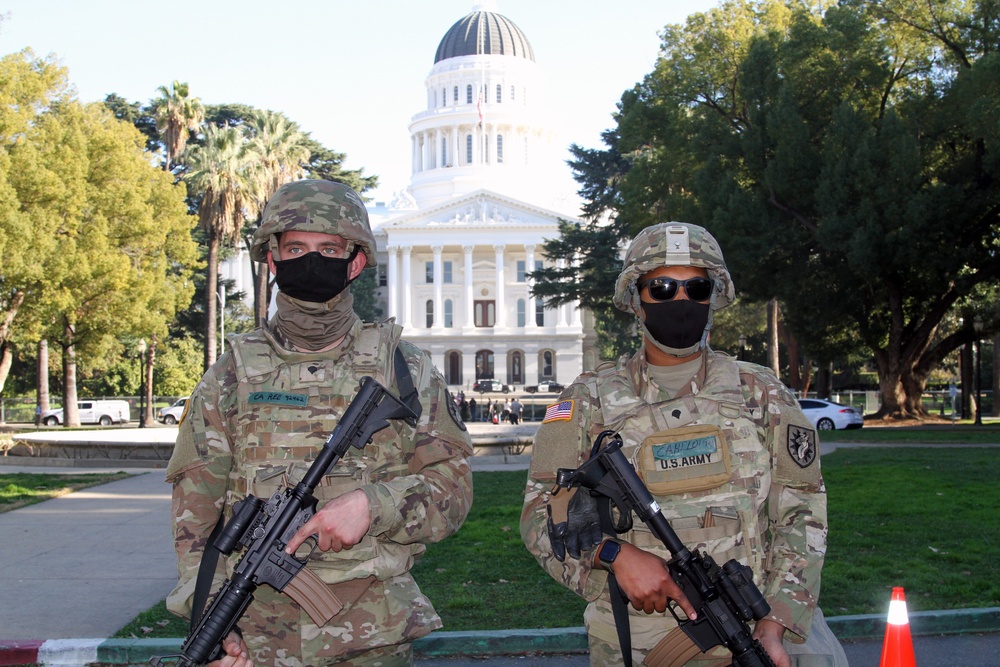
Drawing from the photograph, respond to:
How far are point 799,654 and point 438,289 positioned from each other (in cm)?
8513

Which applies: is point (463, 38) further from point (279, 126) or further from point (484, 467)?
point (484, 467)

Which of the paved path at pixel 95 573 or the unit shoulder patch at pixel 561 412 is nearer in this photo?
the unit shoulder patch at pixel 561 412

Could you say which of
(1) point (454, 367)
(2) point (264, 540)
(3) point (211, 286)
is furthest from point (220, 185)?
(1) point (454, 367)

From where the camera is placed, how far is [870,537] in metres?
9.45

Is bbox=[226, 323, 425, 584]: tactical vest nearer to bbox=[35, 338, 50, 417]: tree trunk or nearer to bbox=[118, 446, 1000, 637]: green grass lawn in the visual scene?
bbox=[118, 446, 1000, 637]: green grass lawn

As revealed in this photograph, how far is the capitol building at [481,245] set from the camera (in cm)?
8575

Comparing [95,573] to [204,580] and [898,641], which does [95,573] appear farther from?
[898,641]

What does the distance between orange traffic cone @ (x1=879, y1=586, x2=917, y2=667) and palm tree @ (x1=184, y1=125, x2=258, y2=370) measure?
1322 inches

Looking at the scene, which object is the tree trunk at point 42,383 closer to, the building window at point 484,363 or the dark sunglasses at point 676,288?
the dark sunglasses at point 676,288

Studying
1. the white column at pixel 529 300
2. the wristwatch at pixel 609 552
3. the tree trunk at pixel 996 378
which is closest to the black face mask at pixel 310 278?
the wristwatch at pixel 609 552

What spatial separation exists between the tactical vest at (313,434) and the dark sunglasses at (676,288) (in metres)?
0.92

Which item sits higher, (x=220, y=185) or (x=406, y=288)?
(x=406, y=288)

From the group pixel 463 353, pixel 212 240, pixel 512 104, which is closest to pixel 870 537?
pixel 212 240

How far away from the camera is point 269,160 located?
129 feet
